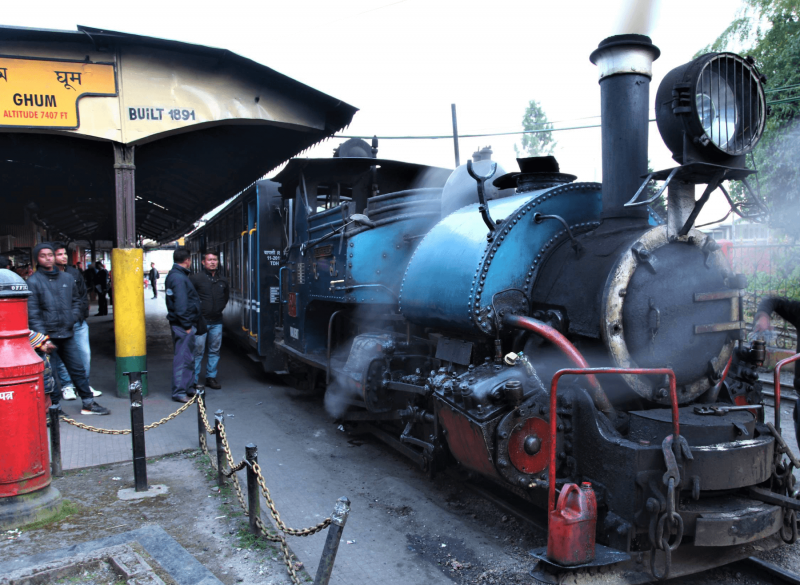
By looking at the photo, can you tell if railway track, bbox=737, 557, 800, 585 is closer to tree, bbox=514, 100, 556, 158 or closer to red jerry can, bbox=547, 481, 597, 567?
red jerry can, bbox=547, 481, 597, 567

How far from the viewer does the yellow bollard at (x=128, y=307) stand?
6938 mm

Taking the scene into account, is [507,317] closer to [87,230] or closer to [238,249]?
[238,249]

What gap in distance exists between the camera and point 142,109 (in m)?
6.93

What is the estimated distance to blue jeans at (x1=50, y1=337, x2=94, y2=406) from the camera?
20.5 feet

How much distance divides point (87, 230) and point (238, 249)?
12.9 meters

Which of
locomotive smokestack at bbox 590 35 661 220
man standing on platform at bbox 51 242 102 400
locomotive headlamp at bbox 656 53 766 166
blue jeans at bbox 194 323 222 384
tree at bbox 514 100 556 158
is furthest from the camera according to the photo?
tree at bbox 514 100 556 158

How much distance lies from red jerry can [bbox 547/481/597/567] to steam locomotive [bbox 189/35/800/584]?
0.07 meters

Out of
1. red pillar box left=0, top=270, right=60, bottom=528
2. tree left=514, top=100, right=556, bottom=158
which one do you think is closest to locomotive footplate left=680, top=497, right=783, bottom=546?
red pillar box left=0, top=270, right=60, bottom=528

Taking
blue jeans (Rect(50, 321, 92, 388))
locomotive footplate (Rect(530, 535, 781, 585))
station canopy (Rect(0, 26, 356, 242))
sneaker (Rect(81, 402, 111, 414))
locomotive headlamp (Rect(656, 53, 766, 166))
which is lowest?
sneaker (Rect(81, 402, 111, 414))

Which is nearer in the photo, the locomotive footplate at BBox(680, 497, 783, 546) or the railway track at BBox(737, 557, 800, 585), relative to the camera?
the locomotive footplate at BBox(680, 497, 783, 546)

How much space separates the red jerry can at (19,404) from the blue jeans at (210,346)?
3.48 meters

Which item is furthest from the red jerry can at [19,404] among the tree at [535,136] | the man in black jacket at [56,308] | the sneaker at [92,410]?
the tree at [535,136]

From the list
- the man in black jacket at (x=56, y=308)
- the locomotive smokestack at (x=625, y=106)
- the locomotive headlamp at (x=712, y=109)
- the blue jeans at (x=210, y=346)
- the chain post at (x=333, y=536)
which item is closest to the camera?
the chain post at (x=333, y=536)

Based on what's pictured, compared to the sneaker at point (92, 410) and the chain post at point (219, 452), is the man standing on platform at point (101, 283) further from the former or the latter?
the chain post at point (219, 452)
